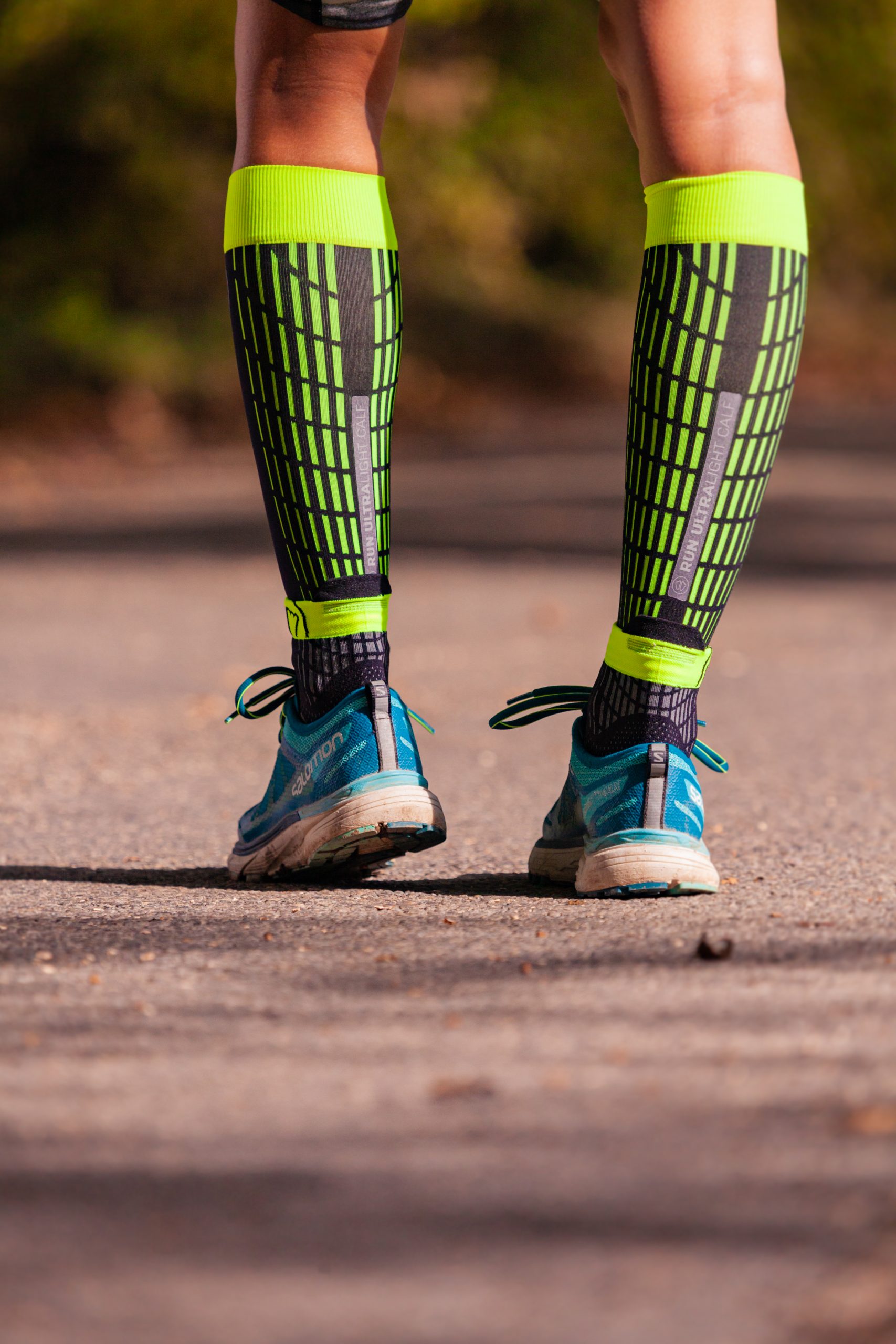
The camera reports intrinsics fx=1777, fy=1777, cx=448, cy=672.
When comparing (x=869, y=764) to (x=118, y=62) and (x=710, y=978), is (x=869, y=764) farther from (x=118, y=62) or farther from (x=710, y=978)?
(x=118, y=62)

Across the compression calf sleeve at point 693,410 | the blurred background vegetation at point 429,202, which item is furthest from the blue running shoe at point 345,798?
the blurred background vegetation at point 429,202

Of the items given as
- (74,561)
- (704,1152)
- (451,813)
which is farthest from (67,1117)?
(74,561)

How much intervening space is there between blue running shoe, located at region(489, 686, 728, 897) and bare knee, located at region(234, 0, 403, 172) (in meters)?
0.69

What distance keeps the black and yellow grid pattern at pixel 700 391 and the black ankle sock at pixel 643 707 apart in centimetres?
2

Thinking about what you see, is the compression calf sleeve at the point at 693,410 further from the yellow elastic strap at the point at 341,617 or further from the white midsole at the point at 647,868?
the yellow elastic strap at the point at 341,617

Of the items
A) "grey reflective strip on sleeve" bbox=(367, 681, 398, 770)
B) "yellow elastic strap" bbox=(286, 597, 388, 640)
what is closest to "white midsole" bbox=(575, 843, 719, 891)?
"grey reflective strip on sleeve" bbox=(367, 681, 398, 770)

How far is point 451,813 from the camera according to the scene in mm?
2699

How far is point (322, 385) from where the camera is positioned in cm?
210

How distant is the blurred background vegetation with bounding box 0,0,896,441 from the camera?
44.3 feet

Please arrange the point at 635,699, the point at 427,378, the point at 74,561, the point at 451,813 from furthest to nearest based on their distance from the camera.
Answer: the point at 427,378, the point at 74,561, the point at 451,813, the point at 635,699

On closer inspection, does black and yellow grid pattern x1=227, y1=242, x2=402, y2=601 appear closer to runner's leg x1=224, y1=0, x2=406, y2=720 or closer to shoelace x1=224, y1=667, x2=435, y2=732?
runner's leg x1=224, y1=0, x2=406, y2=720

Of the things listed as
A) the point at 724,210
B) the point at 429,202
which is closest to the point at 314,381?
the point at 724,210

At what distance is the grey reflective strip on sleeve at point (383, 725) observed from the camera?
2059 mm

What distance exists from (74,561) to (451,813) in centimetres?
458
